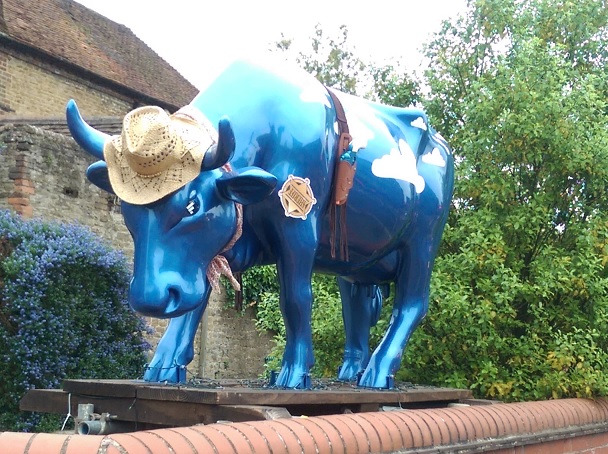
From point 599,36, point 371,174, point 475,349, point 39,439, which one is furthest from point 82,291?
point 39,439

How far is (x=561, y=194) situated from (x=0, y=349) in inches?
212

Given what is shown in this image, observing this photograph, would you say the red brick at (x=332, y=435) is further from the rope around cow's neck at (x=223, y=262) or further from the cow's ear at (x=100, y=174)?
the cow's ear at (x=100, y=174)

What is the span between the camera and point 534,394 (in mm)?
5715

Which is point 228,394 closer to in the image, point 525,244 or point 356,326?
point 356,326

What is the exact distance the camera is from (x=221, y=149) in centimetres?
324

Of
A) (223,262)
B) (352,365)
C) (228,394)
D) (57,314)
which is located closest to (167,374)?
(223,262)

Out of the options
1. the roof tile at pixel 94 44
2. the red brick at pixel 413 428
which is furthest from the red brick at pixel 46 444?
the roof tile at pixel 94 44

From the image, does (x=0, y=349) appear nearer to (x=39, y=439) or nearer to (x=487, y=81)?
(x=487, y=81)

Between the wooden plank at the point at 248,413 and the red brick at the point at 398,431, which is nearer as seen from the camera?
the wooden plank at the point at 248,413

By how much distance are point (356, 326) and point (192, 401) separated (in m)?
2.16

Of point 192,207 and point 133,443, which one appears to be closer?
point 133,443

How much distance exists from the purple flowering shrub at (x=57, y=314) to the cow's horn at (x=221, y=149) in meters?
4.93

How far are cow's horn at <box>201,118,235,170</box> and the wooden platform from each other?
0.93m

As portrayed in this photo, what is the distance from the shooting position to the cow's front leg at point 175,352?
384 cm
